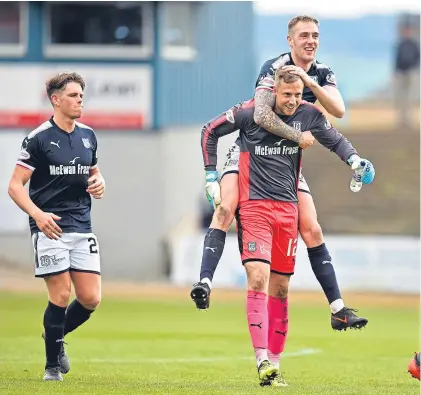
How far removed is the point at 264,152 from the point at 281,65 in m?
0.69

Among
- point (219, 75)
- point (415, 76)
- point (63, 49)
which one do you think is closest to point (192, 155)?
point (219, 75)

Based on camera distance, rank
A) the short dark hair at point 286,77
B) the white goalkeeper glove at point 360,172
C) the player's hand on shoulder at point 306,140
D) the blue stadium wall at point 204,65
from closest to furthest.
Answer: the short dark hair at point 286,77, the player's hand on shoulder at point 306,140, the white goalkeeper glove at point 360,172, the blue stadium wall at point 204,65

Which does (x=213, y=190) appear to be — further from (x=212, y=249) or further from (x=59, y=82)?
(x=59, y=82)

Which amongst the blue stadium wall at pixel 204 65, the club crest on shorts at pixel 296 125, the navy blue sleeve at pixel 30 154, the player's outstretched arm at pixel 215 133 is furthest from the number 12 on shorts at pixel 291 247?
the blue stadium wall at pixel 204 65

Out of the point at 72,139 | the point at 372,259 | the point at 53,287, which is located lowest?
the point at 372,259

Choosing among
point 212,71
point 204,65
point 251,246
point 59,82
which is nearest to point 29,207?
point 59,82

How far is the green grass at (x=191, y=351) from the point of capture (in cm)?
→ 1011

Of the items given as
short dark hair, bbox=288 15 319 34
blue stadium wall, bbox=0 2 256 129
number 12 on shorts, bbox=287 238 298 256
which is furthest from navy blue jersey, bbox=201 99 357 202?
blue stadium wall, bbox=0 2 256 129

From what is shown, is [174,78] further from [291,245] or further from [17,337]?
[291,245]

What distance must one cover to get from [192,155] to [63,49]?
4.83m

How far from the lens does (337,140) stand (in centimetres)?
1039

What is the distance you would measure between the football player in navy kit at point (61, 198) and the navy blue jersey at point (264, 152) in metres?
1.08

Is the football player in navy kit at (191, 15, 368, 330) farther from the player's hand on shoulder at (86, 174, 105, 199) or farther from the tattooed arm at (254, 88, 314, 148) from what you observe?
the player's hand on shoulder at (86, 174, 105, 199)

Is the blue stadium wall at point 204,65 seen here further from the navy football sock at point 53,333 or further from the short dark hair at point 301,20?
the short dark hair at point 301,20
